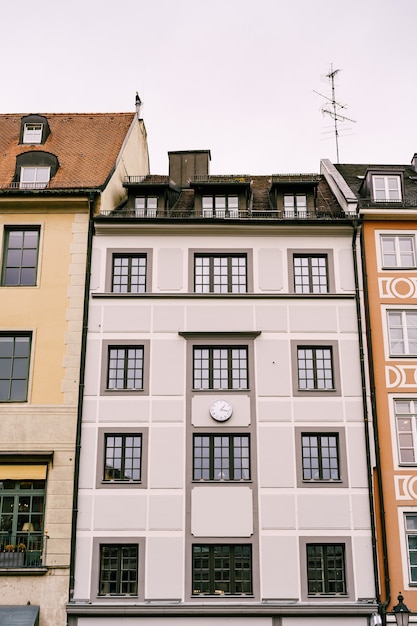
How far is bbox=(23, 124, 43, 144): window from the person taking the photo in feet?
109

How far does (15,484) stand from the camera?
25.8 m

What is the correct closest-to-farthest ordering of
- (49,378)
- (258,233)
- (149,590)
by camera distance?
(149,590) → (49,378) → (258,233)

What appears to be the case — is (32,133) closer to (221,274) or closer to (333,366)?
(221,274)

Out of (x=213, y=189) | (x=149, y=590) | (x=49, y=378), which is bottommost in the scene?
(x=149, y=590)

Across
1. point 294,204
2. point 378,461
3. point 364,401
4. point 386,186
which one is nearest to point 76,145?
point 294,204

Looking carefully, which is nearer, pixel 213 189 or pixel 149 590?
pixel 149 590

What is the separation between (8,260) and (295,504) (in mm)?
13016

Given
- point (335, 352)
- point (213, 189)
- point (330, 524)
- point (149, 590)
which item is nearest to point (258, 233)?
point (213, 189)

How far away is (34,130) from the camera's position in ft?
110

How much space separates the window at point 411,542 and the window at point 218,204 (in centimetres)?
1269

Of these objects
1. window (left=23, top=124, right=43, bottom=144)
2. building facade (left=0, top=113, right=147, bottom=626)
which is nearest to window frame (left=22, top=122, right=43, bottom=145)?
window (left=23, top=124, right=43, bottom=144)

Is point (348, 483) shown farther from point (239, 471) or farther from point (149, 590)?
point (149, 590)

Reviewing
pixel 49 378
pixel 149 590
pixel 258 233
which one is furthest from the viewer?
pixel 258 233

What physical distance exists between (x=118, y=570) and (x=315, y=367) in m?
9.27
